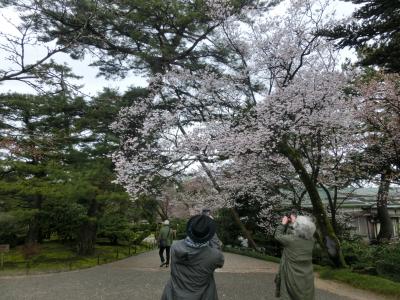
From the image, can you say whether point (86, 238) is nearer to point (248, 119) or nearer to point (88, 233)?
point (88, 233)

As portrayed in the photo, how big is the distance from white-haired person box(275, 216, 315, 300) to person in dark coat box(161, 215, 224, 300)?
1.32m

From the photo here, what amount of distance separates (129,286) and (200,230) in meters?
5.84

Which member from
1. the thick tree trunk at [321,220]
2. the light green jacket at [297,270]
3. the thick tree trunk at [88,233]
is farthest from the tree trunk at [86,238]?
the light green jacket at [297,270]

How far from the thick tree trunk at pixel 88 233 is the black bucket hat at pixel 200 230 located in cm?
1104

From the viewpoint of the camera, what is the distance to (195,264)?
11.5 feet

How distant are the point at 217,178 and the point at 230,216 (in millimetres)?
5248

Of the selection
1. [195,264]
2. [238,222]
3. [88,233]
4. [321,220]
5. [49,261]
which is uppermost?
[238,222]

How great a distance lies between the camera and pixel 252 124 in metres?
10.7

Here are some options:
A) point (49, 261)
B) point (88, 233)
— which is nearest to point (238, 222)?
point (88, 233)

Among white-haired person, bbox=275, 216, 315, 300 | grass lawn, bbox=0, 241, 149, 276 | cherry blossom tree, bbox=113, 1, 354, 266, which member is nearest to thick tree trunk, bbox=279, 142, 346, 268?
cherry blossom tree, bbox=113, 1, 354, 266

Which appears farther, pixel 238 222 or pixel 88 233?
pixel 238 222

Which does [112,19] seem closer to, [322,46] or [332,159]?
[322,46]

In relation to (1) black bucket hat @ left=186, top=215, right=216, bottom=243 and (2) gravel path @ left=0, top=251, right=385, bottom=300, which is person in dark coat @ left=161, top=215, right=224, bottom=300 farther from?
(2) gravel path @ left=0, top=251, right=385, bottom=300

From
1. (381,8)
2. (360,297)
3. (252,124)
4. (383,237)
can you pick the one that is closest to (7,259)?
(252,124)
